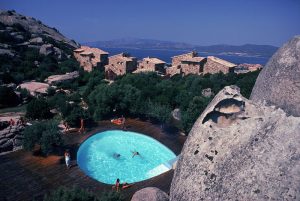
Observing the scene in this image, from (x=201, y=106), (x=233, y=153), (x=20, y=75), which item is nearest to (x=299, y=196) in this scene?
(x=233, y=153)

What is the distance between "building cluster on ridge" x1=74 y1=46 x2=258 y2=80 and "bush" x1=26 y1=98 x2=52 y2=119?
75.4ft

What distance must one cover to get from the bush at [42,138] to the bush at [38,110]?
279 inches

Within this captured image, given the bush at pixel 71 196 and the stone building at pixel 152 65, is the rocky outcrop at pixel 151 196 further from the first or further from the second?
the stone building at pixel 152 65

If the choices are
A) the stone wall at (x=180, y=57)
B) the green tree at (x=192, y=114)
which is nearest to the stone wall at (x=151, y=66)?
the stone wall at (x=180, y=57)

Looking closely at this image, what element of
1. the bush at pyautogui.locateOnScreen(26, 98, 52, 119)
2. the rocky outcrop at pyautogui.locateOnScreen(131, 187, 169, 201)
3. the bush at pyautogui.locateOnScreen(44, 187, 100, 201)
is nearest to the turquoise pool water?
the bush at pyautogui.locateOnScreen(44, 187, 100, 201)

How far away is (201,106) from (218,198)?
1651 centimetres

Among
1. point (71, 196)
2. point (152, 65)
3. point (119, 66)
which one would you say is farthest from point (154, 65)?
point (71, 196)

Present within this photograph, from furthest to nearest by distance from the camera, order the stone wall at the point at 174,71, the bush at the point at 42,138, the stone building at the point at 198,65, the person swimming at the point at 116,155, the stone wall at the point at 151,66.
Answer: the stone wall at the point at 151,66 < the stone wall at the point at 174,71 < the stone building at the point at 198,65 < the person swimming at the point at 116,155 < the bush at the point at 42,138

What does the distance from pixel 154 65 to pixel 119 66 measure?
622cm

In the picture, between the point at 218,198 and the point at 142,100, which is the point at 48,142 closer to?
the point at 142,100

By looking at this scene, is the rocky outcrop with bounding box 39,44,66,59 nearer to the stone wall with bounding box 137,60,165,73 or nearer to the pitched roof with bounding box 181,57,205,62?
the stone wall with bounding box 137,60,165,73

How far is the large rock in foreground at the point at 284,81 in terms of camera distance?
635 centimetres

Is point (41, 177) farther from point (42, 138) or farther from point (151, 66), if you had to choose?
point (151, 66)

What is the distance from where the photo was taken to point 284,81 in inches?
263
